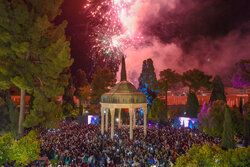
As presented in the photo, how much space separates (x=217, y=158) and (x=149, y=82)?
34.5 metres

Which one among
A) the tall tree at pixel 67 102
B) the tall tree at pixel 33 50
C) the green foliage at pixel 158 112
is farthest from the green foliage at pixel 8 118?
the green foliage at pixel 158 112

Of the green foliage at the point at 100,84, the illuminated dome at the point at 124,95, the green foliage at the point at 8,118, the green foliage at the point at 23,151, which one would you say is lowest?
the green foliage at the point at 23,151

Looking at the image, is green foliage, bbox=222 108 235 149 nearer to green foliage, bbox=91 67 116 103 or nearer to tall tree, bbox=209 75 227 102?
tall tree, bbox=209 75 227 102

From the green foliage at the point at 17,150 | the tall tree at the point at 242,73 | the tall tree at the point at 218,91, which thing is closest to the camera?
the green foliage at the point at 17,150

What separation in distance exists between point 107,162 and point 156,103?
23.4 metres

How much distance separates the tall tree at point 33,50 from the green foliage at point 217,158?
15.9m

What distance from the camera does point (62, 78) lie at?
25.1 meters

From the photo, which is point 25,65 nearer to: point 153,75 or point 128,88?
point 128,88

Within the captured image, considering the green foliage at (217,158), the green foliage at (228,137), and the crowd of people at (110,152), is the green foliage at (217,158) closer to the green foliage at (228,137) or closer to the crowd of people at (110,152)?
the crowd of people at (110,152)

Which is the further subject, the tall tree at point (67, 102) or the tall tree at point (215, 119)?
the tall tree at point (67, 102)

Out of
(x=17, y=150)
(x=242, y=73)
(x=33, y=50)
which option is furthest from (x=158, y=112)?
(x=17, y=150)

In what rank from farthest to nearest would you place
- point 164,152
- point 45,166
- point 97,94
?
point 97,94 → point 164,152 → point 45,166

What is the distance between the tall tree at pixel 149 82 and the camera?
45.2 m

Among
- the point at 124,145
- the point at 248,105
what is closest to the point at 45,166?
the point at 124,145
